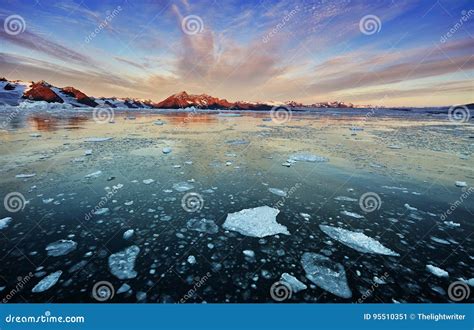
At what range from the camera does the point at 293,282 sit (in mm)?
2291

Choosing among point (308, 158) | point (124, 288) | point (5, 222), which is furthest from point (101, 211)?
point (308, 158)

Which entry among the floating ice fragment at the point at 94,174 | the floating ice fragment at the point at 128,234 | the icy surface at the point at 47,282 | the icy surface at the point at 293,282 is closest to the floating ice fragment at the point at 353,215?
the icy surface at the point at 293,282

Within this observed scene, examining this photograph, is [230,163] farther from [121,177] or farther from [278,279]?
[278,279]

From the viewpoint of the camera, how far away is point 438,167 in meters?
6.45

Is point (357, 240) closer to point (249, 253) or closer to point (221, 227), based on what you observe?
point (249, 253)

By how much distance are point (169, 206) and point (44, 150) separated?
6.91m

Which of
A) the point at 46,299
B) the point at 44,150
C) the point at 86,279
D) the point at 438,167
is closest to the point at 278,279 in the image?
the point at 86,279

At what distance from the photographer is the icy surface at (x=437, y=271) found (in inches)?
94.1

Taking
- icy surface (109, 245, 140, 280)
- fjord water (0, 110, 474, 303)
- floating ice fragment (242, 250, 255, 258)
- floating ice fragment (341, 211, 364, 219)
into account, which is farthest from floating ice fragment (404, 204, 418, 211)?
icy surface (109, 245, 140, 280)

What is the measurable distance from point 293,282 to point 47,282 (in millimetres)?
2548

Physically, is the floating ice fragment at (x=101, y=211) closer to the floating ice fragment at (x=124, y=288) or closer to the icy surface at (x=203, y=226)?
the icy surface at (x=203, y=226)

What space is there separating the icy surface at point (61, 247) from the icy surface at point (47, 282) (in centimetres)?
36

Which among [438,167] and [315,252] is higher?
[438,167]

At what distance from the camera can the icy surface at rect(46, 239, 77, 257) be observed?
8.55 feet
